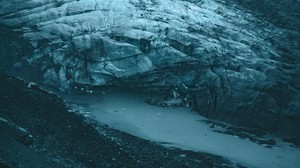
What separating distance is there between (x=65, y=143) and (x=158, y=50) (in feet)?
21.2

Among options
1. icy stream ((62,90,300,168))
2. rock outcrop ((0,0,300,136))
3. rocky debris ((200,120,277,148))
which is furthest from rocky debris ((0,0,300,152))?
icy stream ((62,90,300,168))

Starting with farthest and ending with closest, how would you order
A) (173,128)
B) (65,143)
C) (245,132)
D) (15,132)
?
(245,132) < (173,128) < (65,143) < (15,132)

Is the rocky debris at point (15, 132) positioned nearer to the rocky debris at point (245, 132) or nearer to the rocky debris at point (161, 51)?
the rocky debris at point (161, 51)

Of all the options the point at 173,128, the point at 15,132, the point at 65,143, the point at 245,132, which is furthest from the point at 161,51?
the point at 15,132

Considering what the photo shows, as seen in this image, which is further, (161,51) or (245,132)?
(161,51)

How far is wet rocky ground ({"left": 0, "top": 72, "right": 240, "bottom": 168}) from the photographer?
316 inches

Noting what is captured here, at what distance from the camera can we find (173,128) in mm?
11625

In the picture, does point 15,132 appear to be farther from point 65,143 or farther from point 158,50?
point 158,50

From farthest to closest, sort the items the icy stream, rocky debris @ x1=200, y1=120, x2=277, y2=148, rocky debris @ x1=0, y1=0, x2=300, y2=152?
rocky debris @ x1=0, y1=0, x2=300, y2=152 < rocky debris @ x1=200, y1=120, x2=277, y2=148 < the icy stream

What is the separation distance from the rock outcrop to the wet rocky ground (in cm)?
316

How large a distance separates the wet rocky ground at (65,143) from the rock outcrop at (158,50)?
316 cm

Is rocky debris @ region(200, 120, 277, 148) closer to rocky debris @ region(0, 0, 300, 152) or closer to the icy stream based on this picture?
the icy stream

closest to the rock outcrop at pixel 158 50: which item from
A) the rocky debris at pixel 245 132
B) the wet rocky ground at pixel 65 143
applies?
the rocky debris at pixel 245 132

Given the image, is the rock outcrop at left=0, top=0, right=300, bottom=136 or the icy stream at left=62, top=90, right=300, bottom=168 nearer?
the icy stream at left=62, top=90, right=300, bottom=168
